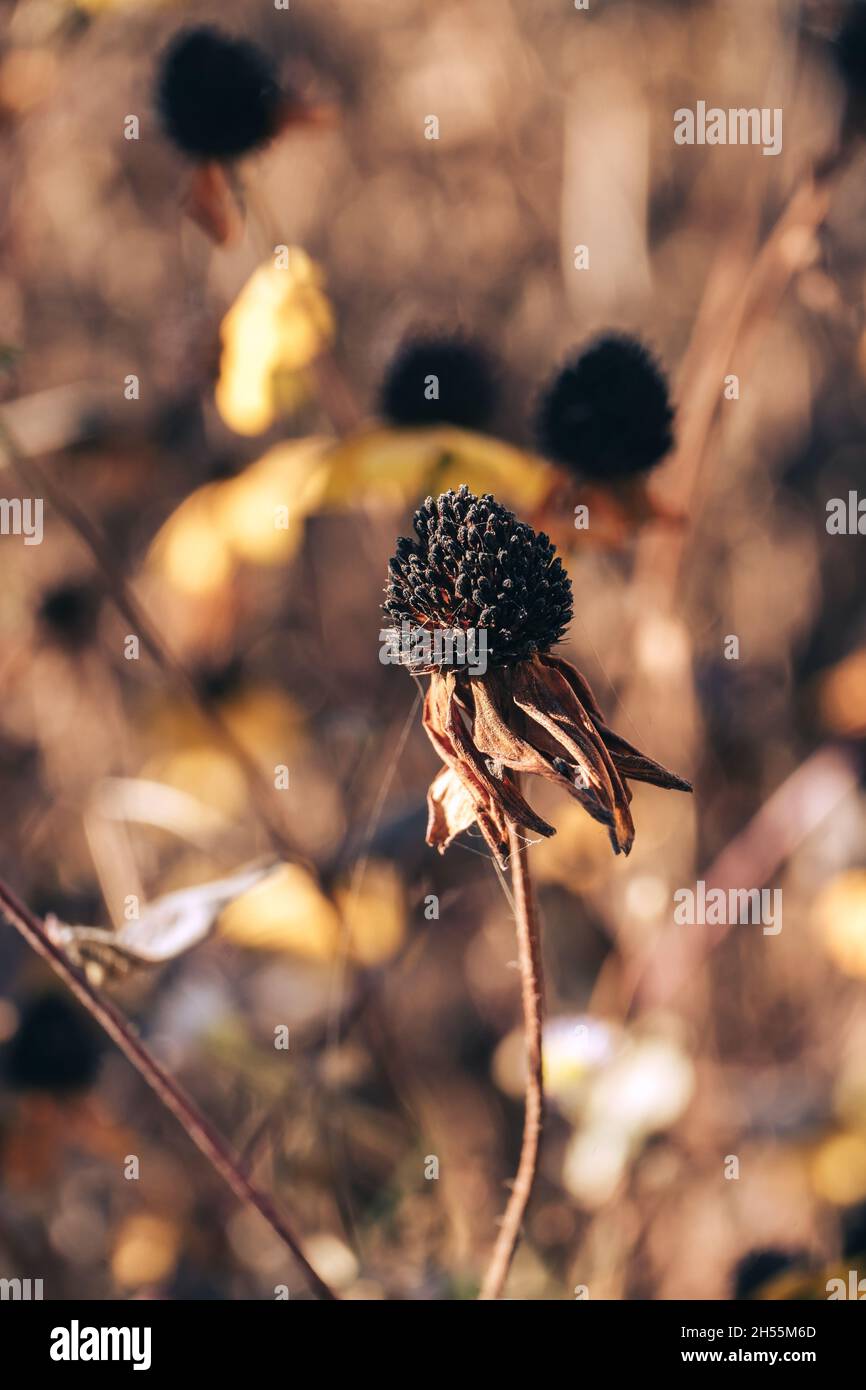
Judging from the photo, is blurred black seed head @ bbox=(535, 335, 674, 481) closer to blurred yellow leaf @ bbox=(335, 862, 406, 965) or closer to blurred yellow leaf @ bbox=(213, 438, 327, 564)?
blurred yellow leaf @ bbox=(213, 438, 327, 564)

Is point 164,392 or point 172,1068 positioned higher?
point 164,392

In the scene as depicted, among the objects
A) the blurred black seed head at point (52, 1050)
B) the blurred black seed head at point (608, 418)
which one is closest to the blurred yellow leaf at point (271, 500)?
Result: the blurred black seed head at point (608, 418)

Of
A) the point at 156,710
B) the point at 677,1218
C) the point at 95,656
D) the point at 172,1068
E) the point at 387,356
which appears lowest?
the point at 677,1218

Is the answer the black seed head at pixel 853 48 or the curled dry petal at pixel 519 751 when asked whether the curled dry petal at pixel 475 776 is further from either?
the black seed head at pixel 853 48

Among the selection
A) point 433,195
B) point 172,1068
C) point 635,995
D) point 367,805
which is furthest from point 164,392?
point 635,995

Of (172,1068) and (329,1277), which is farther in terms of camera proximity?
(172,1068)

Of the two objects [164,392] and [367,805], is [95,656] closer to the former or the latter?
[164,392]

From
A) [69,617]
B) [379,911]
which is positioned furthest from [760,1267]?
[69,617]

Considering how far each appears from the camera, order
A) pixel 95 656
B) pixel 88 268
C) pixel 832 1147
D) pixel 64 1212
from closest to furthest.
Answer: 1. pixel 832 1147
2. pixel 64 1212
3. pixel 95 656
4. pixel 88 268
